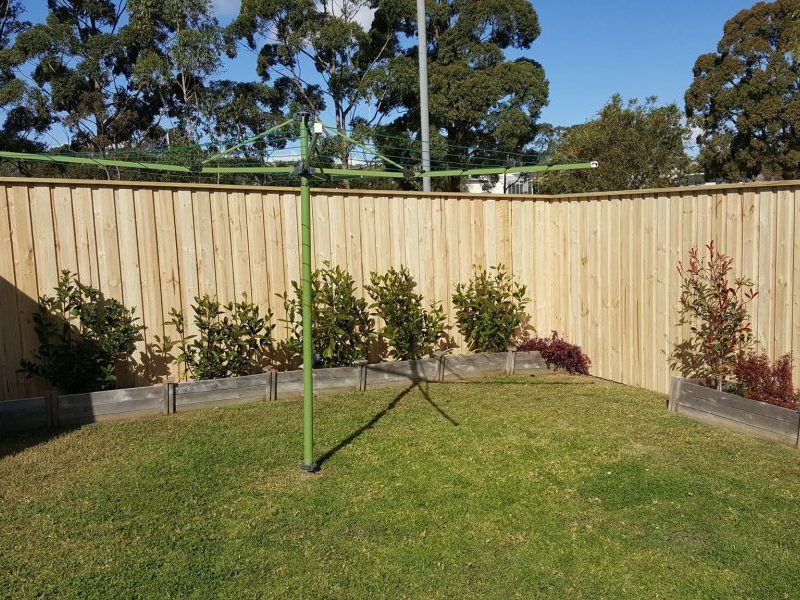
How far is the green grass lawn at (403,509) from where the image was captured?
297 centimetres

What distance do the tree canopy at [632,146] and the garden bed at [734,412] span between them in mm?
11331

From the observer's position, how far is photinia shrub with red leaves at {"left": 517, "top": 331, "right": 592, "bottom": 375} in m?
7.37

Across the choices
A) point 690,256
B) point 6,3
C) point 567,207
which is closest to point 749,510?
point 690,256

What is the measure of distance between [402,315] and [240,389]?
1901 mm

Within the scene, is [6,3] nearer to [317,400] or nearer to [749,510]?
[317,400]

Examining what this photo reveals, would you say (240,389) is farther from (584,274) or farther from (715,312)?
(715,312)

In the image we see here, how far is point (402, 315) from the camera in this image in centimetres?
680

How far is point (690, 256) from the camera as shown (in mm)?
5824

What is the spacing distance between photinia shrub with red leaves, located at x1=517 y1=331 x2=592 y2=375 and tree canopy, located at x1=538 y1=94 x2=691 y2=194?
958 centimetres

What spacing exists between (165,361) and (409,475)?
3.10 m

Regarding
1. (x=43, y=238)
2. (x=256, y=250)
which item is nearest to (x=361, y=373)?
(x=256, y=250)

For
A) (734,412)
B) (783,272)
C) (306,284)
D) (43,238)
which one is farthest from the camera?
(43,238)

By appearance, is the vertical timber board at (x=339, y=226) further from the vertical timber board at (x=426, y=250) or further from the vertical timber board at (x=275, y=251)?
the vertical timber board at (x=426, y=250)

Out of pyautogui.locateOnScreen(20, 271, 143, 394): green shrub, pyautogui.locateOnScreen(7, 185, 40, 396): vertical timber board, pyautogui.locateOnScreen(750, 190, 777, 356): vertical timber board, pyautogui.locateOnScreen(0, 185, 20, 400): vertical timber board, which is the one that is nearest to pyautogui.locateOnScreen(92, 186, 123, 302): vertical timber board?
pyautogui.locateOnScreen(20, 271, 143, 394): green shrub
